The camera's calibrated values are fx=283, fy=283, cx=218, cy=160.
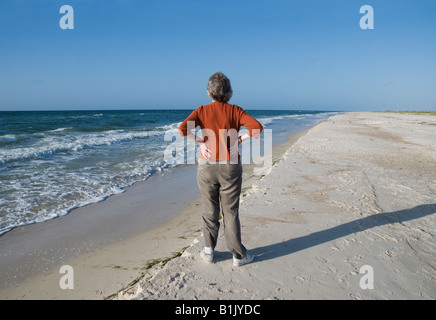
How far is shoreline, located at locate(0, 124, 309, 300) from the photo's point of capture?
324cm

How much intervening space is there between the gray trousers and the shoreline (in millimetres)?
901

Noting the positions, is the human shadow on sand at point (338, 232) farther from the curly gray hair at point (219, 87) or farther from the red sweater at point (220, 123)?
the curly gray hair at point (219, 87)

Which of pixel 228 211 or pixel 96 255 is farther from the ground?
pixel 228 211

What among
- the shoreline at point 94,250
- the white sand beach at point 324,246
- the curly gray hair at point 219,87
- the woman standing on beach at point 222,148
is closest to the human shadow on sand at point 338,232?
the white sand beach at point 324,246

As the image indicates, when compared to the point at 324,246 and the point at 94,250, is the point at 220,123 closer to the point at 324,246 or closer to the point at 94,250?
the point at 324,246

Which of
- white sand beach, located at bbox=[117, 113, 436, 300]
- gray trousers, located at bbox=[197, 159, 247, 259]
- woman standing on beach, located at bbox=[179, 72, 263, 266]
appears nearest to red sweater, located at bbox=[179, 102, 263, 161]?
woman standing on beach, located at bbox=[179, 72, 263, 266]

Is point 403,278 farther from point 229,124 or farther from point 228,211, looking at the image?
Answer: point 229,124

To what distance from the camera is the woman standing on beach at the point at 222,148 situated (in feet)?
9.57

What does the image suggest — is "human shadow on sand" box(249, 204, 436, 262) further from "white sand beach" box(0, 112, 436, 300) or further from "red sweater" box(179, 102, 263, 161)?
"red sweater" box(179, 102, 263, 161)

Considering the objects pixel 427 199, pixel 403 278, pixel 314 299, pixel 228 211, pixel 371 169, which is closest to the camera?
pixel 314 299
